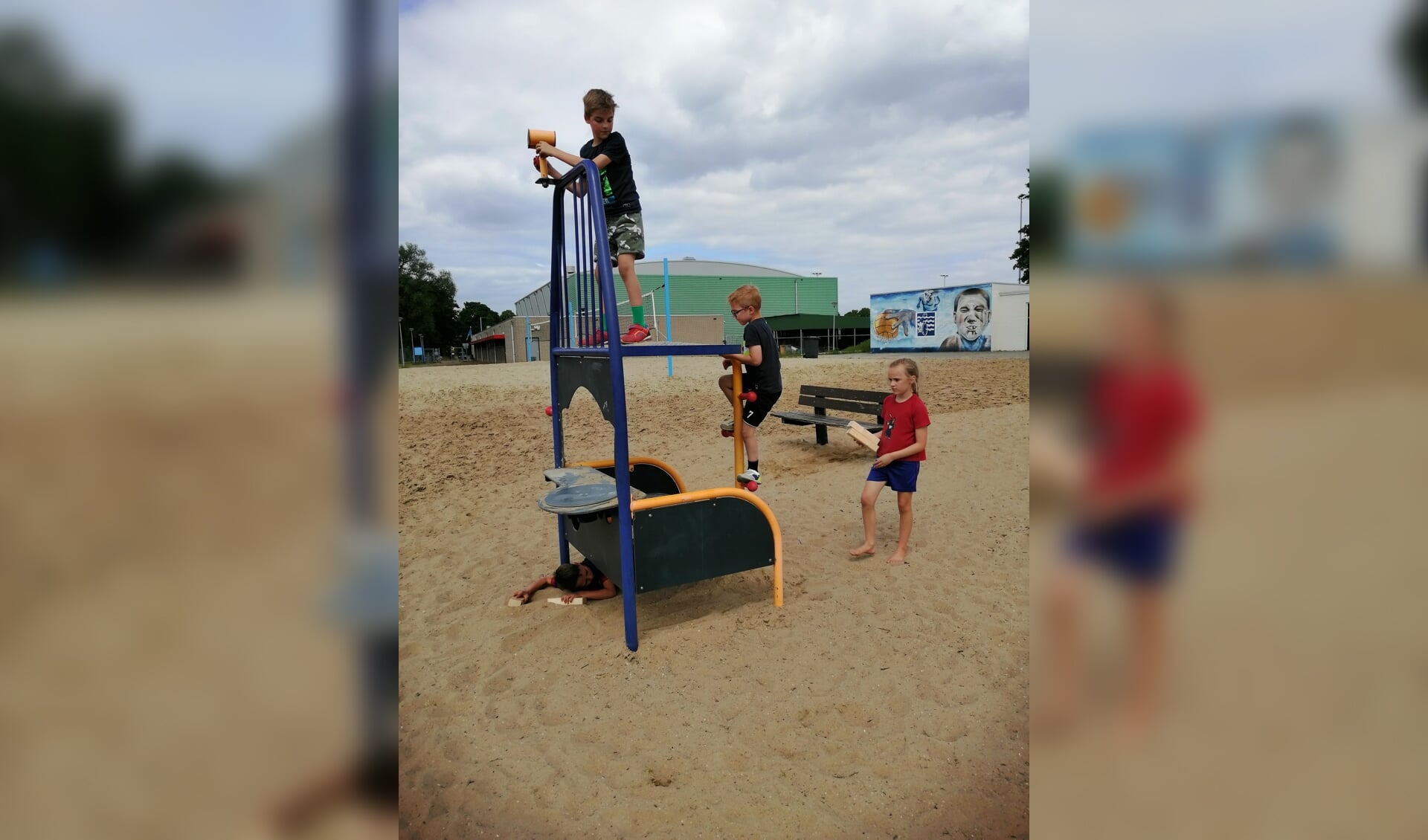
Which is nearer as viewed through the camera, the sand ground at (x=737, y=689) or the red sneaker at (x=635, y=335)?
the sand ground at (x=737, y=689)

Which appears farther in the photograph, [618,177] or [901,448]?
[901,448]

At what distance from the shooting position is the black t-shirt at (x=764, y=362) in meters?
5.25

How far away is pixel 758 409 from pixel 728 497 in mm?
1744

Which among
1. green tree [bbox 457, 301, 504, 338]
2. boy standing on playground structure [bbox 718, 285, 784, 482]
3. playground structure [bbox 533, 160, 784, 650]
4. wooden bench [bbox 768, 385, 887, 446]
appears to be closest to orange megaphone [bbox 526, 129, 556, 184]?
playground structure [bbox 533, 160, 784, 650]

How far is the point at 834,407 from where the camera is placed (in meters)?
10.1

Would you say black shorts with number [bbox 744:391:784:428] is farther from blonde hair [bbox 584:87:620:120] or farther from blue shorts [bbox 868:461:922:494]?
blonde hair [bbox 584:87:620:120]

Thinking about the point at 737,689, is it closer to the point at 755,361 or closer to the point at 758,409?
the point at 755,361

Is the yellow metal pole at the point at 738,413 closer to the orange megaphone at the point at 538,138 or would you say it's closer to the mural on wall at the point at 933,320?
the orange megaphone at the point at 538,138

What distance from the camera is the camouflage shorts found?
4531mm
